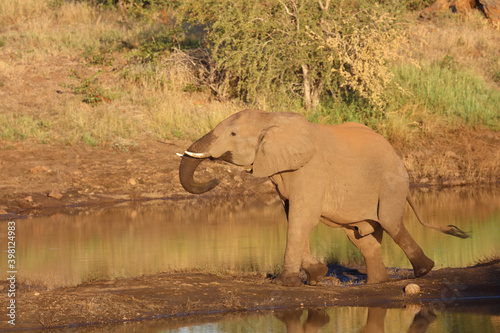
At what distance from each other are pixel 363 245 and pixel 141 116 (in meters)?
11.1

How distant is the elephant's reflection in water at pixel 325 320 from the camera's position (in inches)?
304

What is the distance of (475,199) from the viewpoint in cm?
1667

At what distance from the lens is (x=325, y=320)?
26.4ft

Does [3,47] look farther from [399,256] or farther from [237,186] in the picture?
[399,256]

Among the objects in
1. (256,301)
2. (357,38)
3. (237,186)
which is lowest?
(237,186)

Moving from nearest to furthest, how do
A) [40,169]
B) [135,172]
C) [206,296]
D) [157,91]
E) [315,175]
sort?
[206,296] → [315,175] → [40,169] → [135,172] → [157,91]

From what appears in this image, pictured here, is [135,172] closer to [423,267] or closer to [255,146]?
[255,146]

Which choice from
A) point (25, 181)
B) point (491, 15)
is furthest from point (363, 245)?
point (491, 15)

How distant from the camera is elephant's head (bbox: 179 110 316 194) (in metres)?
8.77

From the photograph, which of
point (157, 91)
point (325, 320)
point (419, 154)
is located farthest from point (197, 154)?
point (157, 91)

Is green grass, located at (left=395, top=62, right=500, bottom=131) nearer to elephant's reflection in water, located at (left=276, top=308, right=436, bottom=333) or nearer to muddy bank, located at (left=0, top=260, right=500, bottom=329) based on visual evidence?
muddy bank, located at (left=0, top=260, right=500, bottom=329)

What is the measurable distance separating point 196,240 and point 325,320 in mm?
5214

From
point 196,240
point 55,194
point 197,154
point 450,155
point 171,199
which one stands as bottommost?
point 171,199

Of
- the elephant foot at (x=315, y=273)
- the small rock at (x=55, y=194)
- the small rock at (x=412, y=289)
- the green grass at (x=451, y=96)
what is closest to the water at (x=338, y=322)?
the small rock at (x=412, y=289)
